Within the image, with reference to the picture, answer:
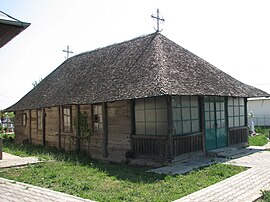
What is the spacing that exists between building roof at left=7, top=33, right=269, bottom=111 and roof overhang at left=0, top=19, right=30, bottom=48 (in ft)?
18.3

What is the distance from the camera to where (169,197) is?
6.83m

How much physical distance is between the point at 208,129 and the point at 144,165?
336cm

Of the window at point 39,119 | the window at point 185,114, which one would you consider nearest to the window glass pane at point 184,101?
the window at point 185,114

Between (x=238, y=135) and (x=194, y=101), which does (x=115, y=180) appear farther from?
(x=238, y=135)

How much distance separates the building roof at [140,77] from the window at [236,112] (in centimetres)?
79

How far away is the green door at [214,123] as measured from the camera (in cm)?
1274

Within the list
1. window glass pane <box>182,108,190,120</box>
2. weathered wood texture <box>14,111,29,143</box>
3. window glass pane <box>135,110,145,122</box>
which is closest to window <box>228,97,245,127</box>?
window glass pane <box>182,108,190,120</box>

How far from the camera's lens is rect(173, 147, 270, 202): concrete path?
21.5 ft

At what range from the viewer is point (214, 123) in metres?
13.2

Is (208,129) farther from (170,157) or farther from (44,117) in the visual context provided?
(44,117)

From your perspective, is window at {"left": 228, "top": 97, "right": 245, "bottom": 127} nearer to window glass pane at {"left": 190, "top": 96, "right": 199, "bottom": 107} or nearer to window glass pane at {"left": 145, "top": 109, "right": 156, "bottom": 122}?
window glass pane at {"left": 190, "top": 96, "right": 199, "bottom": 107}

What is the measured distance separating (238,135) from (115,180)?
313 inches

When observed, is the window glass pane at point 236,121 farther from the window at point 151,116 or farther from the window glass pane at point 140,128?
the window glass pane at point 140,128

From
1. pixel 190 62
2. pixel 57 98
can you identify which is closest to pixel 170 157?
pixel 190 62
